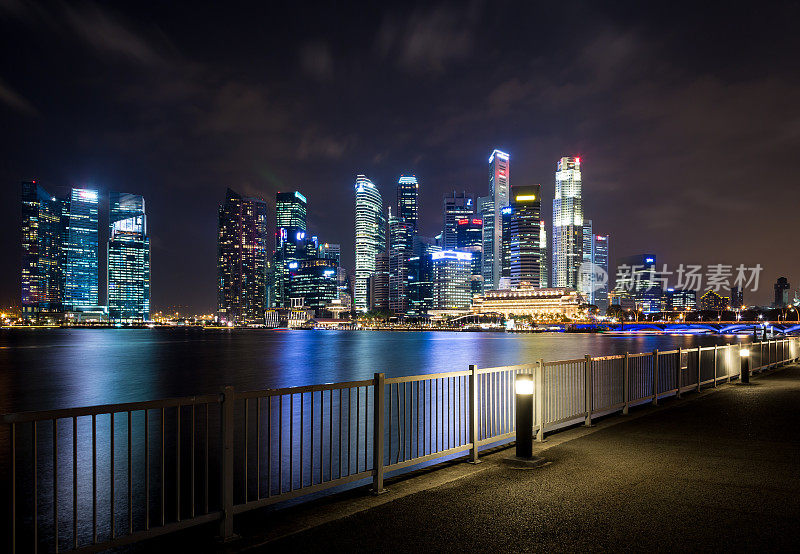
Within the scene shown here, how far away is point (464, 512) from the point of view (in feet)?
19.3

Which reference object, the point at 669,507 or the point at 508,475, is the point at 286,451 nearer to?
the point at 508,475

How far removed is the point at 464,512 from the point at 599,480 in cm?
217

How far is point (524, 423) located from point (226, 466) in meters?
4.26

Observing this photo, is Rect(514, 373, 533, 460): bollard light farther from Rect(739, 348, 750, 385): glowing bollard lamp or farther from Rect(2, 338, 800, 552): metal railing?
Rect(739, 348, 750, 385): glowing bollard lamp

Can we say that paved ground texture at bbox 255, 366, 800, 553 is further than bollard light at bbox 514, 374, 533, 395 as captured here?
No

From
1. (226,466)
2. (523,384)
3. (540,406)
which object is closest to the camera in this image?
(226,466)

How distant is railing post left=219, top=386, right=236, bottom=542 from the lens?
5289 millimetres

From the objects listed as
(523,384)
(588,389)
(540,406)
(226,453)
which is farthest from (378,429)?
(588,389)

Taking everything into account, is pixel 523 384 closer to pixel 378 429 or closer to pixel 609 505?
pixel 609 505

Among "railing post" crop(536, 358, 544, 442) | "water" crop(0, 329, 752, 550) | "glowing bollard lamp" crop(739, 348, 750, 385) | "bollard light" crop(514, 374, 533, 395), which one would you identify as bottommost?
"water" crop(0, 329, 752, 550)

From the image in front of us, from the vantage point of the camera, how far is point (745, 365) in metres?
18.5

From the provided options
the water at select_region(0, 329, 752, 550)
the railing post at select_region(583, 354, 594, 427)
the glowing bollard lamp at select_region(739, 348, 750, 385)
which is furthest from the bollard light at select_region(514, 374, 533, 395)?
the glowing bollard lamp at select_region(739, 348, 750, 385)

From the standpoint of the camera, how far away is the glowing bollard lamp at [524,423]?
25.5 ft

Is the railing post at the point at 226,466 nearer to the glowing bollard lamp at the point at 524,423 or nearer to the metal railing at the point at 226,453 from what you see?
the metal railing at the point at 226,453
